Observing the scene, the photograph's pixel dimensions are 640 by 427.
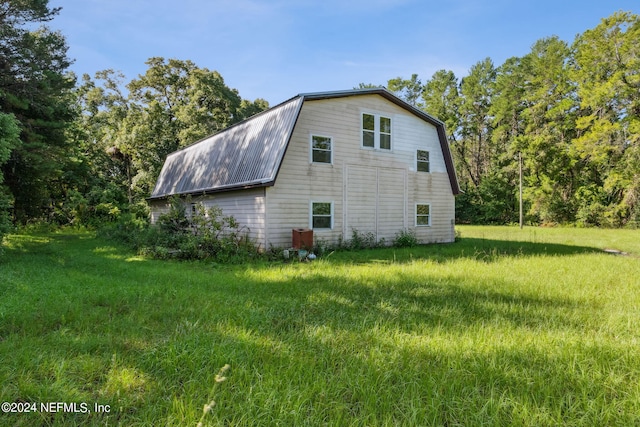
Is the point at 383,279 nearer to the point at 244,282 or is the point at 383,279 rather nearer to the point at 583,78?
the point at 244,282

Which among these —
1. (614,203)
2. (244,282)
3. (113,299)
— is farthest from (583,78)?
(113,299)

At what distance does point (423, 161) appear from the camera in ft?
48.6

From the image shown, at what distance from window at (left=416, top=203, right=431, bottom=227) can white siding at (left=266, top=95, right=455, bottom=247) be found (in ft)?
0.68

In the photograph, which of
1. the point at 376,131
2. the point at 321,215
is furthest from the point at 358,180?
the point at 376,131

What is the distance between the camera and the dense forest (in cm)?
1395

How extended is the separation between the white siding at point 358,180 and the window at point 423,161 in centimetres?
23

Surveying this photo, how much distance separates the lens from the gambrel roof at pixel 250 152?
10883mm

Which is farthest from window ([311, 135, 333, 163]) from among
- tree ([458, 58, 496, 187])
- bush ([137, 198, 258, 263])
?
tree ([458, 58, 496, 187])

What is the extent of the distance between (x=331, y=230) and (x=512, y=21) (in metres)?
8.82

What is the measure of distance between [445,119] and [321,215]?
33.1 meters

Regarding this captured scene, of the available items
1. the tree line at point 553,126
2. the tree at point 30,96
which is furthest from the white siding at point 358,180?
the tree line at point 553,126

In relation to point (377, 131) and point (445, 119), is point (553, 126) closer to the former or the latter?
point (445, 119)

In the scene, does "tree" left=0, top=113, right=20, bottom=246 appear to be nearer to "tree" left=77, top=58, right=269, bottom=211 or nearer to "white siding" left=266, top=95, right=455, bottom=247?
"white siding" left=266, top=95, right=455, bottom=247

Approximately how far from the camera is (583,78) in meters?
27.5
